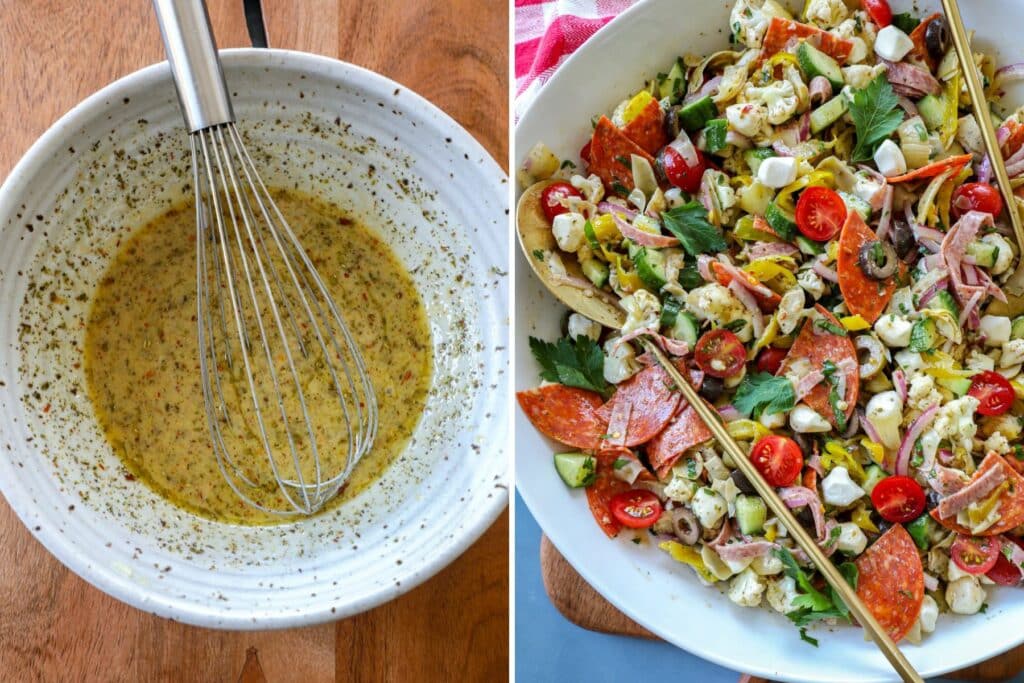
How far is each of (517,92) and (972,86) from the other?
Result: 1.67 feet

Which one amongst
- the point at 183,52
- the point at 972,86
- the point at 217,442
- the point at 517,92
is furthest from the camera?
the point at 217,442

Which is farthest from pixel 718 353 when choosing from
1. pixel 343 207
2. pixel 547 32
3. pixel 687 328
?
pixel 343 207

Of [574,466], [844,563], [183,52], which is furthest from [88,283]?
[844,563]

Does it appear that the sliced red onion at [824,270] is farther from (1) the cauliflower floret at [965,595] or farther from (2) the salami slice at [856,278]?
(1) the cauliflower floret at [965,595]

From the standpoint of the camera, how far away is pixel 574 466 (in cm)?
84

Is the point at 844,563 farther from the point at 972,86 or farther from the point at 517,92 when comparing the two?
the point at 517,92

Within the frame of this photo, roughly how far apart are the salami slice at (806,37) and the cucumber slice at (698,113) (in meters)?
0.09

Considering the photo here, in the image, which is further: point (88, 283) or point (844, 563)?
point (88, 283)

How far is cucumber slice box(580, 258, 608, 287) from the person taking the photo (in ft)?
2.84

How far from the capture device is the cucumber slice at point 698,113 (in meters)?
0.89

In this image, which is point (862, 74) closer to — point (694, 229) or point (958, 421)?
point (694, 229)

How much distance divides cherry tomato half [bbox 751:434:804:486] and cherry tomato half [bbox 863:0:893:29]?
0.44 meters

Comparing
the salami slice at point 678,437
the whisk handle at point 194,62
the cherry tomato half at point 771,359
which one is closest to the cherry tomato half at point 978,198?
the cherry tomato half at point 771,359

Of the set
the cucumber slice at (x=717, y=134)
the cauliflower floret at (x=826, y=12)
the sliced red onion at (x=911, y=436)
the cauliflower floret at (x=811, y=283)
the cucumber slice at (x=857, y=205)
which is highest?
the cauliflower floret at (x=826, y=12)
